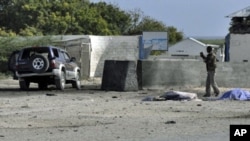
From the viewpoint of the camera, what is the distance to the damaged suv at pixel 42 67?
27.0 meters

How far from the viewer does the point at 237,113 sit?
57.1ft

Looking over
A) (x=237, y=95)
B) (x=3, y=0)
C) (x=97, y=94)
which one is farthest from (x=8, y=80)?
(x=3, y=0)

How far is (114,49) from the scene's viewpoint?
4088 centimetres

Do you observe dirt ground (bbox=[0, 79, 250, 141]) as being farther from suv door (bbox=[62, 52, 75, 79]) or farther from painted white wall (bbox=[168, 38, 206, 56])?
painted white wall (bbox=[168, 38, 206, 56])

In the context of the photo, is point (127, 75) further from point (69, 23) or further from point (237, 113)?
point (69, 23)

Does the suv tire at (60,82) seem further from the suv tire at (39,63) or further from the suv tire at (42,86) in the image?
the suv tire at (42,86)

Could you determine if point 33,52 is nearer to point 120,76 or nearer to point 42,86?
point 42,86

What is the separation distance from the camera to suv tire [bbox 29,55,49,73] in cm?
2694

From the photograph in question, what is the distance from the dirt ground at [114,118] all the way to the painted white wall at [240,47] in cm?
2363

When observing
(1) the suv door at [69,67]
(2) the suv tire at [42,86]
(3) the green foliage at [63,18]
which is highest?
(3) the green foliage at [63,18]

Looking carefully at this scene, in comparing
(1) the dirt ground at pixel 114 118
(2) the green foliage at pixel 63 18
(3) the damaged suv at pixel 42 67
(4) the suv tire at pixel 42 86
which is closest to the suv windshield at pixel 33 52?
(3) the damaged suv at pixel 42 67

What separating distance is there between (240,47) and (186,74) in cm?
1784

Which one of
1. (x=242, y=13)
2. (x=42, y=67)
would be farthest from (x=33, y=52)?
(x=242, y=13)

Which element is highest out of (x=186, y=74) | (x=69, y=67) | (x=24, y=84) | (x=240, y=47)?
(x=240, y=47)
